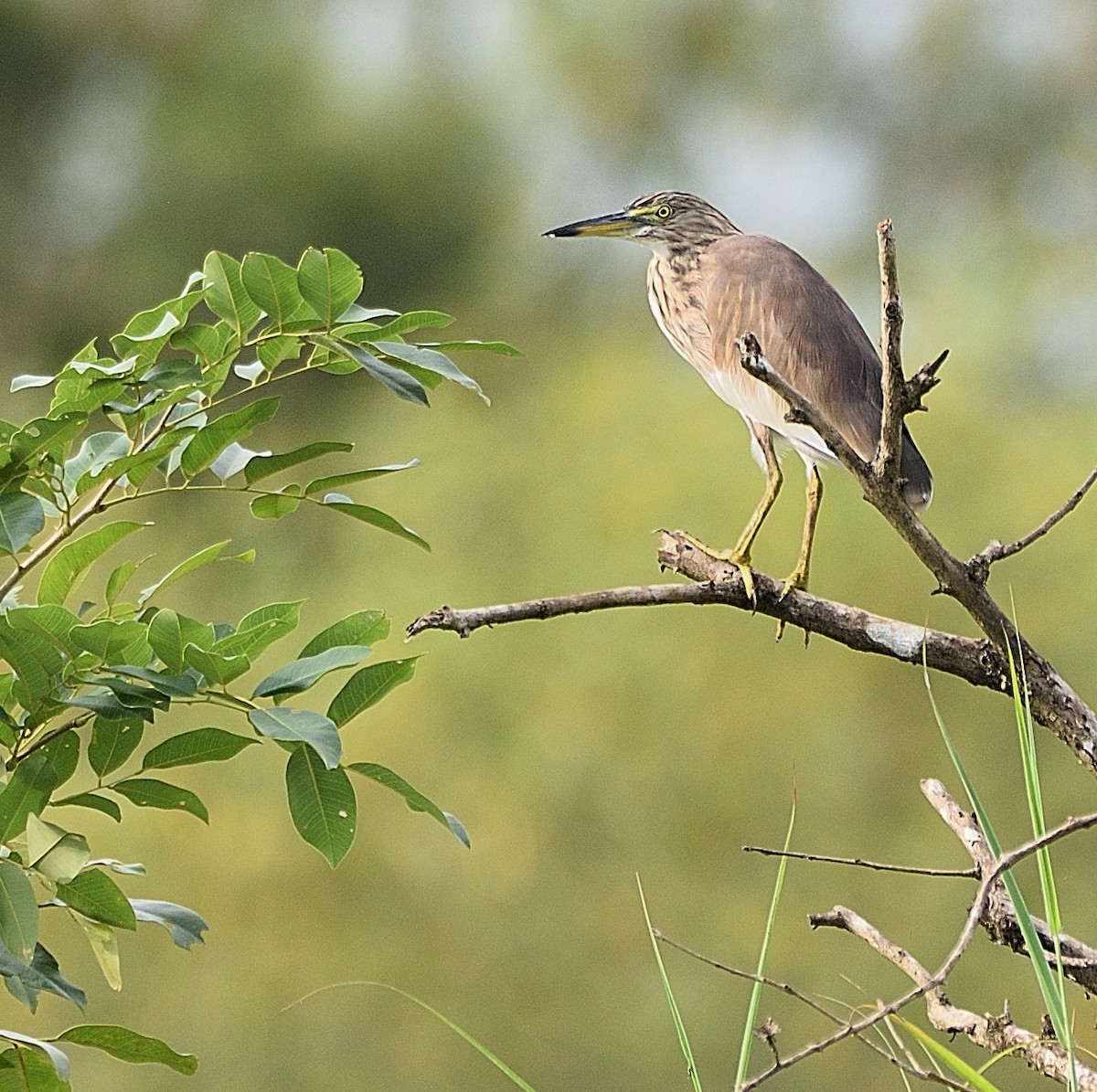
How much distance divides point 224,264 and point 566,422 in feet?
12.7

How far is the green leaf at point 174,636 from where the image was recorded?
1.89ft

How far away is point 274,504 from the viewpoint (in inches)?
27.1

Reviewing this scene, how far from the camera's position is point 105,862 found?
66 cm

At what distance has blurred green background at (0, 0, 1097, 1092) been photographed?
12.4 feet

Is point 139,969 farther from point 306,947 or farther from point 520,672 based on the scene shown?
point 520,672

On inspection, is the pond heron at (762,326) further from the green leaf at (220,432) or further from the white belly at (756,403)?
the green leaf at (220,432)

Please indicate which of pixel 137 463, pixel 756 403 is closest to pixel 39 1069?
pixel 137 463

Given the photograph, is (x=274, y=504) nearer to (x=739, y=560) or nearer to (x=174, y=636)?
(x=174, y=636)

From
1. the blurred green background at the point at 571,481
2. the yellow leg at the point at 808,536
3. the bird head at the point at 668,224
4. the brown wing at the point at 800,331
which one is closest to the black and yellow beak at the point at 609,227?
the bird head at the point at 668,224

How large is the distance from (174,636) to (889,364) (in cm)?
32

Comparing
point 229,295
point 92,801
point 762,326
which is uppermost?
point 762,326

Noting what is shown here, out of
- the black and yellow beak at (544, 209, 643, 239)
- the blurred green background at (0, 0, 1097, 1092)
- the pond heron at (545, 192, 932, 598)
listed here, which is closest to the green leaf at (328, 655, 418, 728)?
the pond heron at (545, 192, 932, 598)

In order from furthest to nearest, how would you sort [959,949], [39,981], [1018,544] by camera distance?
[1018,544] → [39,981] → [959,949]

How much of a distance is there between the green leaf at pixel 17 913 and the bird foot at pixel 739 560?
428 millimetres
